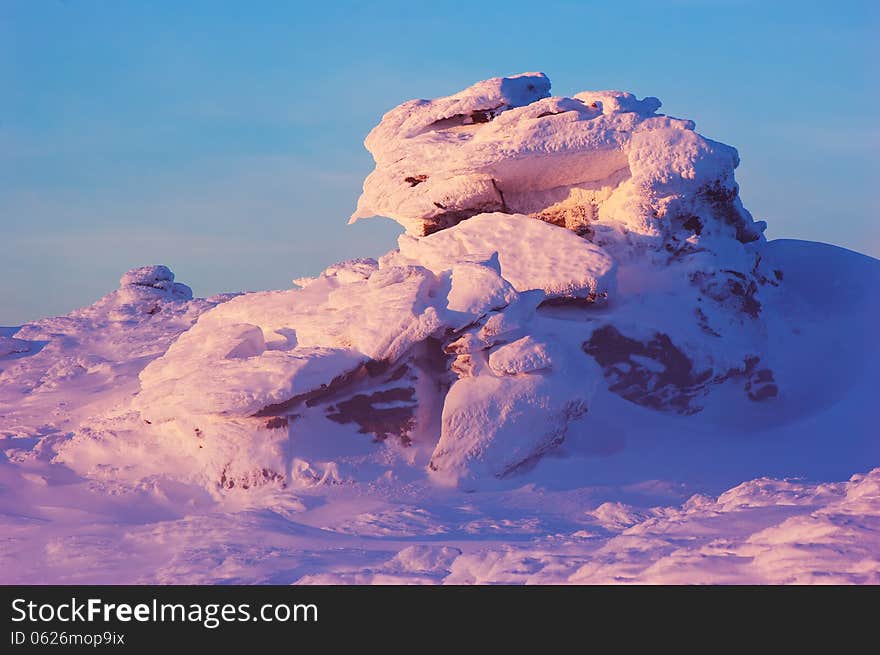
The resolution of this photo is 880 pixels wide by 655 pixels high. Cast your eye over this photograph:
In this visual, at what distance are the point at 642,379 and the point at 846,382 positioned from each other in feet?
10.7

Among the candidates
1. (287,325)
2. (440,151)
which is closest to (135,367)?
(287,325)

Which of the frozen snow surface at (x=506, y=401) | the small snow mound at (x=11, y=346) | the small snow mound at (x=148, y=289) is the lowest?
the frozen snow surface at (x=506, y=401)

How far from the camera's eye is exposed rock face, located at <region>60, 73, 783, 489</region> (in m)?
11.1

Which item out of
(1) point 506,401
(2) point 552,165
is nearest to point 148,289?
(2) point 552,165

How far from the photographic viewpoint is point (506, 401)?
1111 cm

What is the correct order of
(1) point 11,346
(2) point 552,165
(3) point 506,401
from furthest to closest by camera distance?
(1) point 11,346 → (2) point 552,165 → (3) point 506,401

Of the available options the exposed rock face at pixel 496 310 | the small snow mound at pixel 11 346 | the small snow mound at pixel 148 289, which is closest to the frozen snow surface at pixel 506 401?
the exposed rock face at pixel 496 310

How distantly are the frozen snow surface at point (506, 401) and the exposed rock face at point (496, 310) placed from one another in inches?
1.5

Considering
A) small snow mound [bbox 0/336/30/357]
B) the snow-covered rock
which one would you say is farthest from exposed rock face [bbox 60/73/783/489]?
small snow mound [bbox 0/336/30/357]

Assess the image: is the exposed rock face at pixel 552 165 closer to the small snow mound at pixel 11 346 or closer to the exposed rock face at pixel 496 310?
the exposed rock face at pixel 496 310

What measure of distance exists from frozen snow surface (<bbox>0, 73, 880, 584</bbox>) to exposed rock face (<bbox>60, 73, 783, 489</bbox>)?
4 cm

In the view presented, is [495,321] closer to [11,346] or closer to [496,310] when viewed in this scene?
[496,310]

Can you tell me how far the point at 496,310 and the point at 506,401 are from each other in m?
1.15

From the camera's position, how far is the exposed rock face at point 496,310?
1107cm
